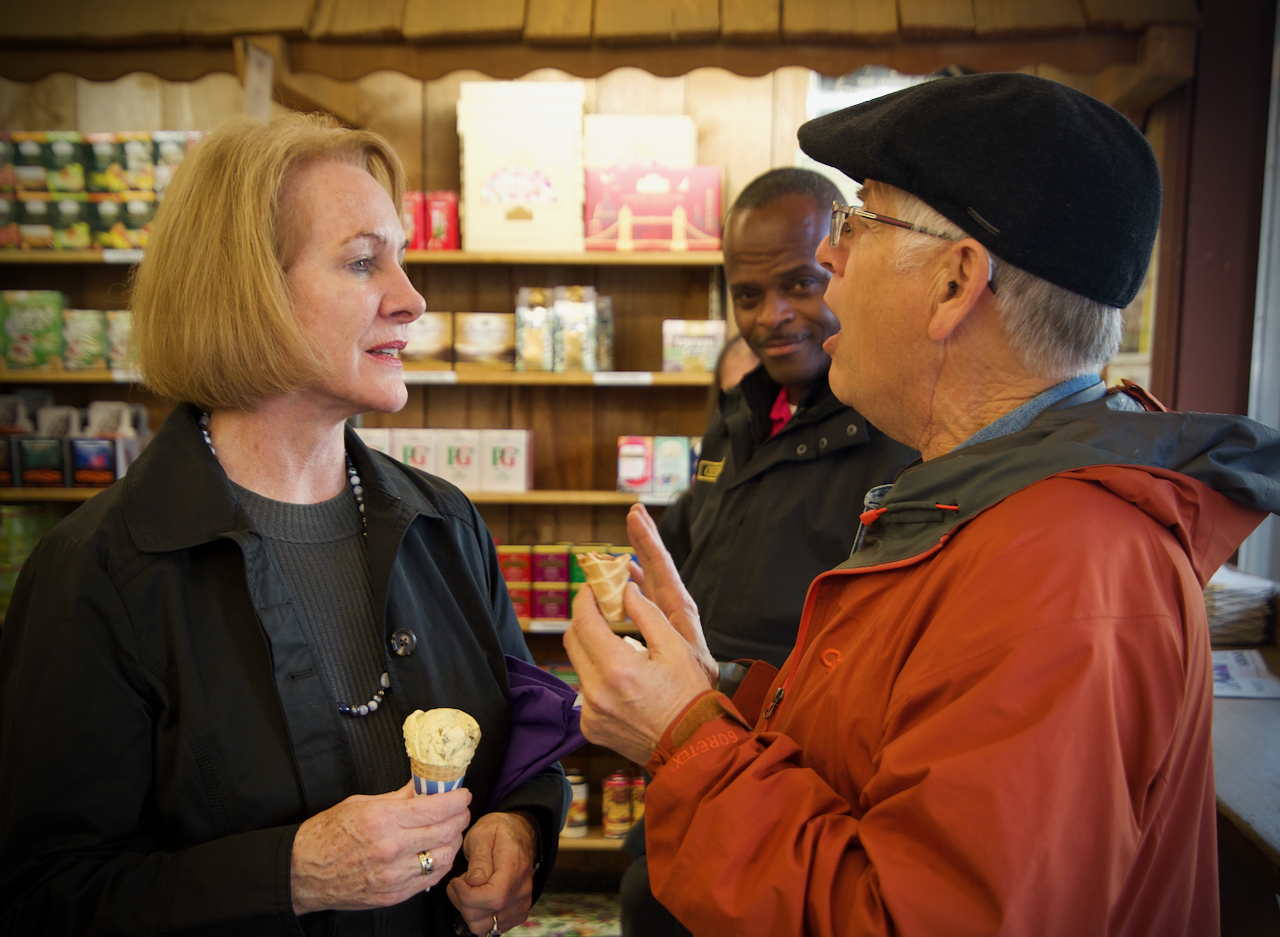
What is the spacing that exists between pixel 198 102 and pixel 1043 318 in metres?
4.15

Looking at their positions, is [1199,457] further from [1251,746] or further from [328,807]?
[1251,746]

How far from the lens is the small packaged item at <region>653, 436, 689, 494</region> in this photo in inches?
135

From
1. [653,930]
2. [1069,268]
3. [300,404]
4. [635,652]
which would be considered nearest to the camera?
[1069,268]

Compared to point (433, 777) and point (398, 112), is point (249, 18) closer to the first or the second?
point (398, 112)

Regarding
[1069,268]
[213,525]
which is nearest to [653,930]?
[213,525]

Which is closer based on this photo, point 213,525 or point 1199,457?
point 1199,457

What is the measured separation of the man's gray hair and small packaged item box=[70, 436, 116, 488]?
358cm

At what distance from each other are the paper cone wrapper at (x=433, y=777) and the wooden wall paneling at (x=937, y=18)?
8.14ft

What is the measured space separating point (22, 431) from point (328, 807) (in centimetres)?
328

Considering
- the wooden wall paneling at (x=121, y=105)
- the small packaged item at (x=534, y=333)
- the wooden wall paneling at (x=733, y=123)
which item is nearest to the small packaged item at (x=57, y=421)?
the wooden wall paneling at (x=121, y=105)

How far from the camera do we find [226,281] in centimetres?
128

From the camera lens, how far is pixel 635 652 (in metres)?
1.02

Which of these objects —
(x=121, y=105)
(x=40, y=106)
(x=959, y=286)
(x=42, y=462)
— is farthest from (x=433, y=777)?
(x=40, y=106)

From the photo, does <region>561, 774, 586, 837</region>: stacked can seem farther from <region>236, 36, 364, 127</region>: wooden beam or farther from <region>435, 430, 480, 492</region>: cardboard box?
<region>236, 36, 364, 127</region>: wooden beam
